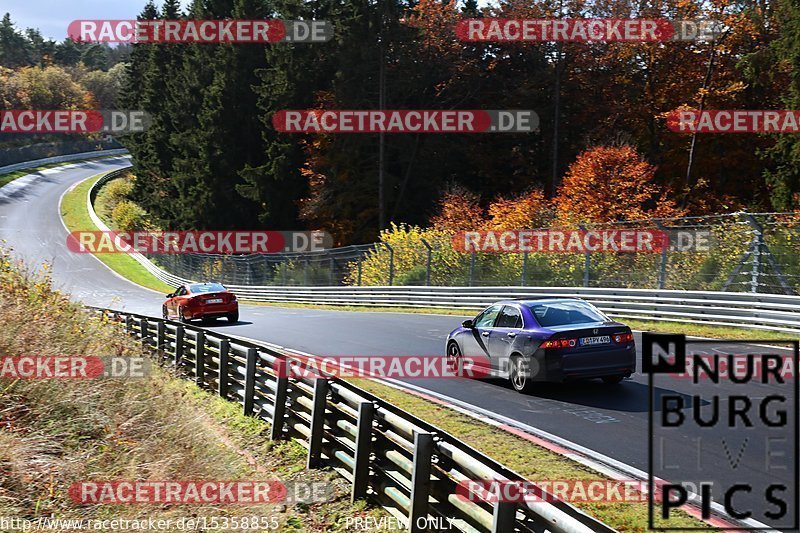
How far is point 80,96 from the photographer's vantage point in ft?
410

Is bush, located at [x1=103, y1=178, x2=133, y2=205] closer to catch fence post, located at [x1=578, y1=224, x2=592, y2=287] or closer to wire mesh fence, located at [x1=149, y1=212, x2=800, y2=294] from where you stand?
wire mesh fence, located at [x1=149, y1=212, x2=800, y2=294]

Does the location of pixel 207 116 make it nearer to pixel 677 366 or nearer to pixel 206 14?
pixel 206 14

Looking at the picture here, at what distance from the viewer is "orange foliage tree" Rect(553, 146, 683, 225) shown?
36938 mm

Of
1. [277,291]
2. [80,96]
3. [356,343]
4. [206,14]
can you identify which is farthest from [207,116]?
[80,96]

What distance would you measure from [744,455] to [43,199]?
279 feet

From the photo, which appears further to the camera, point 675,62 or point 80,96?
point 80,96

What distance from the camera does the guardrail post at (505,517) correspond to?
5578mm

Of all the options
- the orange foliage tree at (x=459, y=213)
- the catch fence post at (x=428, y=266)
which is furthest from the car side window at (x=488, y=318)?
the orange foliage tree at (x=459, y=213)
